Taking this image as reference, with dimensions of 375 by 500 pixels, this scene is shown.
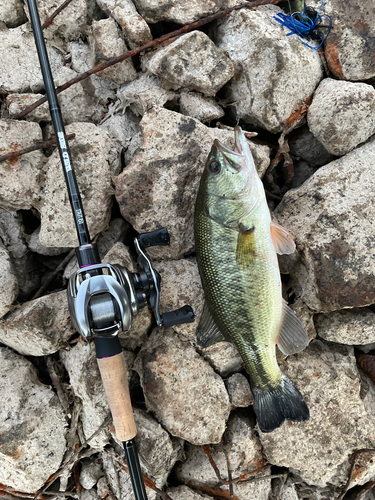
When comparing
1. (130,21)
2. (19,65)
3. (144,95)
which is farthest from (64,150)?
(130,21)

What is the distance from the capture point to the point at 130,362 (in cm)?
242

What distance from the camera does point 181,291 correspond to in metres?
2.37

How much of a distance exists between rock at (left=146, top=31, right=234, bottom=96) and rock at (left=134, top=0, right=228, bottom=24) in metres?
0.22

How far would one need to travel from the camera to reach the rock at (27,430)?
89.8 inches

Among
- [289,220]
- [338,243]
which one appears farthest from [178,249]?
[338,243]

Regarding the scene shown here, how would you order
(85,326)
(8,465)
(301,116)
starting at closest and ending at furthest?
(85,326), (8,465), (301,116)

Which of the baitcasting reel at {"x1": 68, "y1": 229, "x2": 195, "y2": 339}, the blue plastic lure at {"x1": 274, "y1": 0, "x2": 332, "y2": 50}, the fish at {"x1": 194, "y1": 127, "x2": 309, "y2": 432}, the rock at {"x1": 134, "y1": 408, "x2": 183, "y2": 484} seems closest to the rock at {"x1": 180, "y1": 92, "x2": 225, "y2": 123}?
the fish at {"x1": 194, "y1": 127, "x2": 309, "y2": 432}

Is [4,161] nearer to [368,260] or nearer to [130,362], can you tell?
[130,362]

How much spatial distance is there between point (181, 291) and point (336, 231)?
1092 mm

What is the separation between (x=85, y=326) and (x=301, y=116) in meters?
2.07

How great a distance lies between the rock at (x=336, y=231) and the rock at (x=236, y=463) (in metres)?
1.02

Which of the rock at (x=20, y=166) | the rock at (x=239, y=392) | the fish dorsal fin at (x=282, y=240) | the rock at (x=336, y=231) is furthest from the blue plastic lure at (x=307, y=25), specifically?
the rock at (x=239, y=392)

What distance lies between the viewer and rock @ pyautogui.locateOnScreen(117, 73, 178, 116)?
2.45 meters

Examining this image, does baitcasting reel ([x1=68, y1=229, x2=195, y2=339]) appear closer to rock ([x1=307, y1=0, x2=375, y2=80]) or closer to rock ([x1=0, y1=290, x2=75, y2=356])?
rock ([x1=0, y1=290, x2=75, y2=356])
